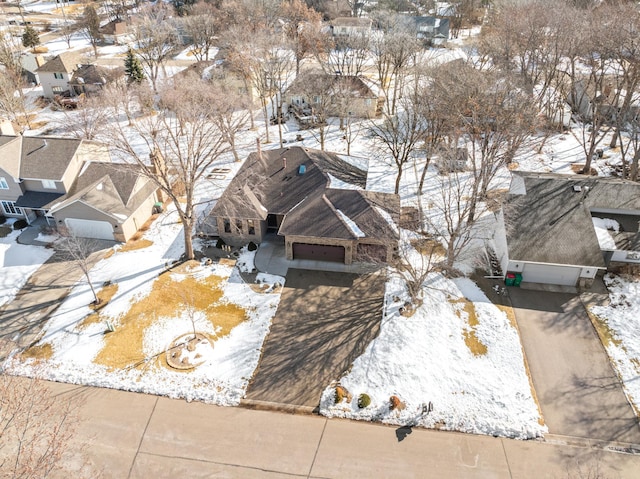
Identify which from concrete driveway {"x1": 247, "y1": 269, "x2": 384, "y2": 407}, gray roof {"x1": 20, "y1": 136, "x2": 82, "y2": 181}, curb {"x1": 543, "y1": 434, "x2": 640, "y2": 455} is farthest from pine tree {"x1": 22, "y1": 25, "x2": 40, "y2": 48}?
curb {"x1": 543, "y1": 434, "x2": 640, "y2": 455}

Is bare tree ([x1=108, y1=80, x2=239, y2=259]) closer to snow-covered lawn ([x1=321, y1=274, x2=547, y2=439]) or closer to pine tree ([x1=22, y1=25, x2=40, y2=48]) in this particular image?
snow-covered lawn ([x1=321, y1=274, x2=547, y2=439])

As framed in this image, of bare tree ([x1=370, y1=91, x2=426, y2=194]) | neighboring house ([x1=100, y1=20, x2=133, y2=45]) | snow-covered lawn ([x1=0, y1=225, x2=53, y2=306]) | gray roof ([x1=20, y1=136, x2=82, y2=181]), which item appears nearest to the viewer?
snow-covered lawn ([x1=0, y1=225, x2=53, y2=306])

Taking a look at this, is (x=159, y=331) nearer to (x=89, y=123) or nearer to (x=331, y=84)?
(x=89, y=123)

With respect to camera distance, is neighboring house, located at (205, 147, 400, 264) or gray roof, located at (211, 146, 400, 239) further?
gray roof, located at (211, 146, 400, 239)

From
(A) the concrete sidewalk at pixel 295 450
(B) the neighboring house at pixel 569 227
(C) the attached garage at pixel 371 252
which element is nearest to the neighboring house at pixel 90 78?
(C) the attached garage at pixel 371 252

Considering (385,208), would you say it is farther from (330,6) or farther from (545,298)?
(330,6)

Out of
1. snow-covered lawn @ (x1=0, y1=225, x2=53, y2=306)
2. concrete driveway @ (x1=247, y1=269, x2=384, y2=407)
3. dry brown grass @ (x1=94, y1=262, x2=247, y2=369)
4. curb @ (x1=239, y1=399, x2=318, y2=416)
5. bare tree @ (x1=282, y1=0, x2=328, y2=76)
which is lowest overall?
curb @ (x1=239, y1=399, x2=318, y2=416)

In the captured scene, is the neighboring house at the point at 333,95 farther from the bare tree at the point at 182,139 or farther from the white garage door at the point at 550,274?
the white garage door at the point at 550,274

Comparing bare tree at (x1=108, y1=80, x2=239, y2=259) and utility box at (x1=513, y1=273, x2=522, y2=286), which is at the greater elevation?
bare tree at (x1=108, y1=80, x2=239, y2=259)

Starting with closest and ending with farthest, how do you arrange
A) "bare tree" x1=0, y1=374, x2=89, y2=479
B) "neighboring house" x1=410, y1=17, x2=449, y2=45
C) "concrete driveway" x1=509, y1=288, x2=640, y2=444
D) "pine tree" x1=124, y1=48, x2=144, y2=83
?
"bare tree" x1=0, y1=374, x2=89, y2=479 < "concrete driveway" x1=509, y1=288, x2=640, y2=444 < "pine tree" x1=124, y1=48, x2=144, y2=83 < "neighboring house" x1=410, y1=17, x2=449, y2=45
